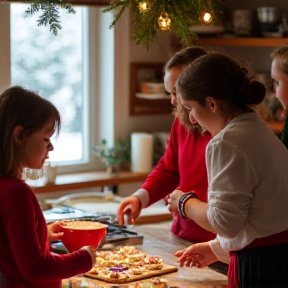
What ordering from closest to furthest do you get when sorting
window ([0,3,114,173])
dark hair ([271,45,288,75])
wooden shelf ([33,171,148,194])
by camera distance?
dark hair ([271,45,288,75]) → wooden shelf ([33,171,148,194]) → window ([0,3,114,173])

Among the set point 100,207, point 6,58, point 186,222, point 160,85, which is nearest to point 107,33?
point 160,85

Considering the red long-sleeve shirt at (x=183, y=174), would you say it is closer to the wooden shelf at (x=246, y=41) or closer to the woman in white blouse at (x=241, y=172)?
the woman in white blouse at (x=241, y=172)

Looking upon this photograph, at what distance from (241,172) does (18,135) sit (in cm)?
53

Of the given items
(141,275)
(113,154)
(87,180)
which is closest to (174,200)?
(141,275)

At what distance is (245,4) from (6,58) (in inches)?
62.4

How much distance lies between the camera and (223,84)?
1.68 metres

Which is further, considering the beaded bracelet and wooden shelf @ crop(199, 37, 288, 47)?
wooden shelf @ crop(199, 37, 288, 47)

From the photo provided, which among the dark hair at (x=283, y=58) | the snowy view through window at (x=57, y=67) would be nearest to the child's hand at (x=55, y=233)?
the dark hair at (x=283, y=58)

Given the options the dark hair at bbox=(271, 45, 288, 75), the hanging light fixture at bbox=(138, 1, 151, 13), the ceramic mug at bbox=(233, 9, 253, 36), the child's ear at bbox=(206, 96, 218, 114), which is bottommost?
the child's ear at bbox=(206, 96, 218, 114)

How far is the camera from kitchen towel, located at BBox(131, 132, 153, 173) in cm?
411

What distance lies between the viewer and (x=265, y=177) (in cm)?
165

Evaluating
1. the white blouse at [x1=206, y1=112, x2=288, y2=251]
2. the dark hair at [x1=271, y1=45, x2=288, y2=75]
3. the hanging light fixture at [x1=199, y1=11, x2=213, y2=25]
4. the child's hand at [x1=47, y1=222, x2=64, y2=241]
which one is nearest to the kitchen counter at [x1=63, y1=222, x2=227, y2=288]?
the child's hand at [x1=47, y1=222, x2=64, y2=241]

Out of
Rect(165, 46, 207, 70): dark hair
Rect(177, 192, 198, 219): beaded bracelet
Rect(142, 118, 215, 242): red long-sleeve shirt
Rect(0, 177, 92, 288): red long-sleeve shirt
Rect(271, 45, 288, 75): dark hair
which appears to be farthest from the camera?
Rect(142, 118, 215, 242): red long-sleeve shirt

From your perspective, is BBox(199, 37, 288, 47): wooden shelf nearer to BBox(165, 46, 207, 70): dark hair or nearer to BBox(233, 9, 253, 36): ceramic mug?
BBox(233, 9, 253, 36): ceramic mug
